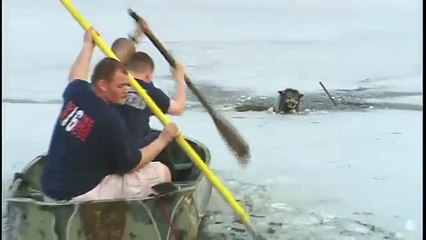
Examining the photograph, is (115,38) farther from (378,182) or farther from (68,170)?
(378,182)

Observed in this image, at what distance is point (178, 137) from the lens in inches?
64.6

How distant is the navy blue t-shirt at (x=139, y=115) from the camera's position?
163cm

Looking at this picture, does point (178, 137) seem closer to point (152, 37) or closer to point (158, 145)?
point (158, 145)

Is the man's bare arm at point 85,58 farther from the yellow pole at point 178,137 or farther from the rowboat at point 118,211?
the rowboat at point 118,211

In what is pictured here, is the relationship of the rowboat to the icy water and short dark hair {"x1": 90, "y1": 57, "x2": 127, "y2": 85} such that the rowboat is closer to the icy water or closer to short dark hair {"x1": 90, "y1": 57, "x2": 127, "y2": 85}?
the icy water

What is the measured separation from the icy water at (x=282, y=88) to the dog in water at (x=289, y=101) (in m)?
0.01

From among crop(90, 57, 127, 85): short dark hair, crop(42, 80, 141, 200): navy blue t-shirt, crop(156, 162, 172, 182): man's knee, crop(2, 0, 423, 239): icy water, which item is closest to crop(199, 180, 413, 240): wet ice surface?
crop(2, 0, 423, 239): icy water

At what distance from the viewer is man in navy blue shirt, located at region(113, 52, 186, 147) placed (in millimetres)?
1636

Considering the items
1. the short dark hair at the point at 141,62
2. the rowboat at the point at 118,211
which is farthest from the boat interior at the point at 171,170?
the short dark hair at the point at 141,62

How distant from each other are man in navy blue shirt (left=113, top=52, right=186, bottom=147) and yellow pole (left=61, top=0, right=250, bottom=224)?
1 centimetres

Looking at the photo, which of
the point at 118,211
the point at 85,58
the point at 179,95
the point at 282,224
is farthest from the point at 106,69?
the point at 282,224

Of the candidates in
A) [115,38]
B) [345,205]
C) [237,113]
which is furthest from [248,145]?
[115,38]

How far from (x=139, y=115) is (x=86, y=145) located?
0.12m

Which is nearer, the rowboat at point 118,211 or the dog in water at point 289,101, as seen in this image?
the rowboat at point 118,211
